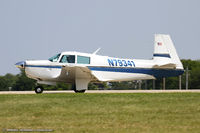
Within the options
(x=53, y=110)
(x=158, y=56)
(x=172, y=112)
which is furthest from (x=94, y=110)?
(x=158, y=56)

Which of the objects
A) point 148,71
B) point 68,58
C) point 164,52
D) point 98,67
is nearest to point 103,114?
point 68,58

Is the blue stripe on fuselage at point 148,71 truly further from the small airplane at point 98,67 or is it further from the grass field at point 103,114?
the grass field at point 103,114

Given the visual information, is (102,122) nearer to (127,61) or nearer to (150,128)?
(150,128)

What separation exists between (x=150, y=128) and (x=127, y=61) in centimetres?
1183

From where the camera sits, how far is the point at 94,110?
46.4 ft

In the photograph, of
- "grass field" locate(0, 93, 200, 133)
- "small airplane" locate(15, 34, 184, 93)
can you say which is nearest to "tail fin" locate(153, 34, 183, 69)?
"small airplane" locate(15, 34, 184, 93)

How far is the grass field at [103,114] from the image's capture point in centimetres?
1162

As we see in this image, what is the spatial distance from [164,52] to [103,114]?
35.6 feet

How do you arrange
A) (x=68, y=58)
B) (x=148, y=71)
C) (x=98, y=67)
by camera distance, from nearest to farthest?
1. (x=68, y=58)
2. (x=98, y=67)
3. (x=148, y=71)

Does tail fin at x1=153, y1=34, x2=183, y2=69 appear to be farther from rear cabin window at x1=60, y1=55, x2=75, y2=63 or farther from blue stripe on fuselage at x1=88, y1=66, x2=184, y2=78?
rear cabin window at x1=60, y1=55, x2=75, y2=63

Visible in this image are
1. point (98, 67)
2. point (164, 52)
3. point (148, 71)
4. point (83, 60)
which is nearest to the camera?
point (83, 60)

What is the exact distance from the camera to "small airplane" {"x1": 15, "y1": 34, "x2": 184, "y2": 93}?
72.7 ft

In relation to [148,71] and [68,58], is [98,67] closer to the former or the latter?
[68,58]

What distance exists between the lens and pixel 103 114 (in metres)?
13.5
